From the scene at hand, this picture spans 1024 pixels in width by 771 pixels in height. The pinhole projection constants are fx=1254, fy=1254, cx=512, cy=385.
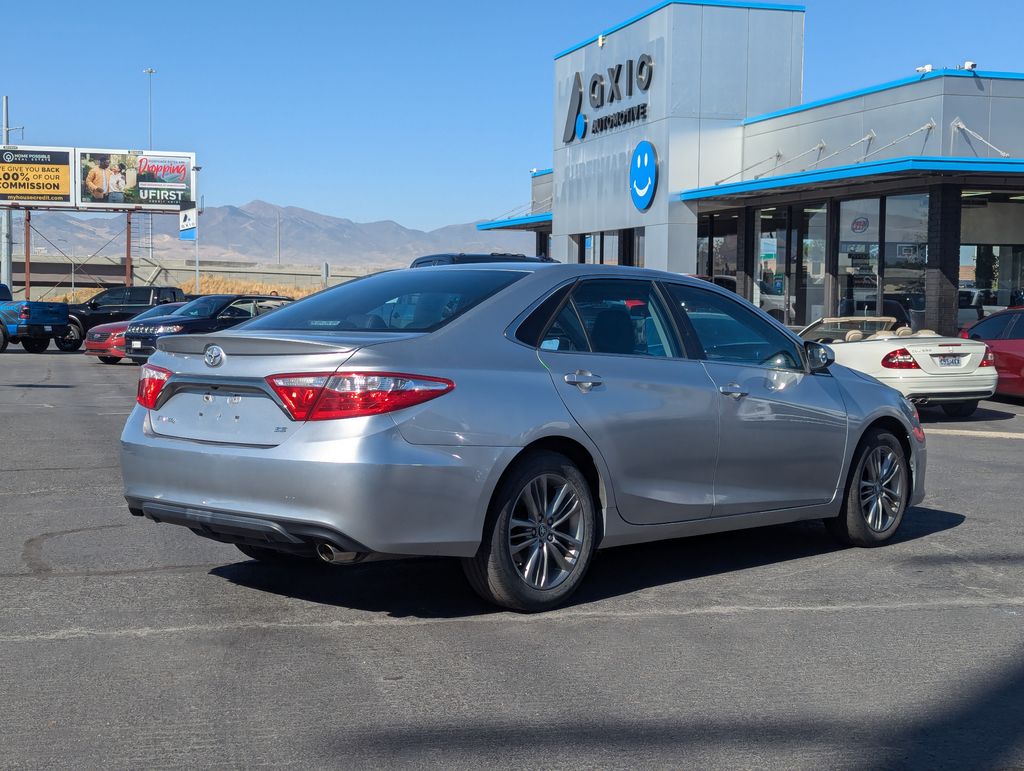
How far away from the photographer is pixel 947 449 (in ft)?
41.1

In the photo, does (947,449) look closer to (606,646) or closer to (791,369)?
(791,369)

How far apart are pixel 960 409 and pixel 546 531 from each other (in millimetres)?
11785

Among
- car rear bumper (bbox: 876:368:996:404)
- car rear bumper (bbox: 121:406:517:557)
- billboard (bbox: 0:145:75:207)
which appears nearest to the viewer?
car rear bumper (bbox: 121:406:517:557)

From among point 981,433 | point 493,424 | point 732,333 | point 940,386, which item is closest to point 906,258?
point 940,386

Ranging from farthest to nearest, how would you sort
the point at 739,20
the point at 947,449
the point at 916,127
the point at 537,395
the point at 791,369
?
the point at 739,20 < the point at 916,127 < the point at 947,449 < the point at 791,369 < the point at 537,395

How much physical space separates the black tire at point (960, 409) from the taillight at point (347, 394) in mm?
12363

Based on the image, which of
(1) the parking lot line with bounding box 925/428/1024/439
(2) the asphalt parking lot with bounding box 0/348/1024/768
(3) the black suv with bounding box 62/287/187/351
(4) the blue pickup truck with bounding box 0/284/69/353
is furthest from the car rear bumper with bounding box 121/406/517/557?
(3) the black suv with bounding box 62/287/187/351

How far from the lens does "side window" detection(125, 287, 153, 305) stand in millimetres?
34719

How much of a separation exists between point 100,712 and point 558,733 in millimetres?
1635

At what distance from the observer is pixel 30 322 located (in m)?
29.5

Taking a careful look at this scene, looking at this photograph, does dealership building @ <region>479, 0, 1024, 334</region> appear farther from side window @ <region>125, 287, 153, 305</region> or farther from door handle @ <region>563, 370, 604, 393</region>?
door handle @ <region>563, 370, 604, 393</region>

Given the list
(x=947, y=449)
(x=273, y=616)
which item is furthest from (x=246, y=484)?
(x=947, y=449)

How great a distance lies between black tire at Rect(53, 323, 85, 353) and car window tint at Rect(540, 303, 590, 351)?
91.5ft

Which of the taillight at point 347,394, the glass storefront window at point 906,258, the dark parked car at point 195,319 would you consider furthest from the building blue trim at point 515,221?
the taillight at point 347,394
